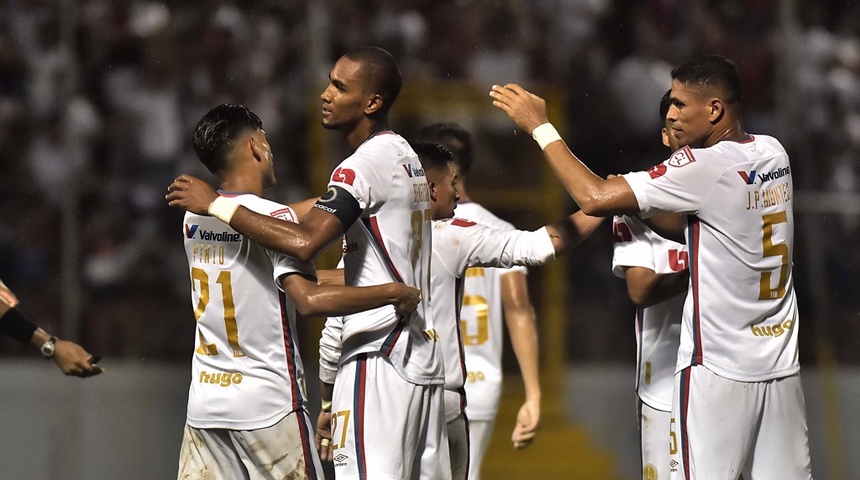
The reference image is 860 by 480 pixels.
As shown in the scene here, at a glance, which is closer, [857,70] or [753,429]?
[753,429]

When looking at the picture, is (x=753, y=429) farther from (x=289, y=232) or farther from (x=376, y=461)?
(x=289, y=232)

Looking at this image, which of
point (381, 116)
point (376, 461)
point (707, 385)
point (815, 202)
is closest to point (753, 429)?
point (707, 385)

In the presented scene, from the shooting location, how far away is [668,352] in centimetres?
462

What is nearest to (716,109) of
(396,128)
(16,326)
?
(16,326)

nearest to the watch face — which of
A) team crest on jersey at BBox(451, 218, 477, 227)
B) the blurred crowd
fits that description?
team crest on jersey at BBox(451, 218, 477, 227)

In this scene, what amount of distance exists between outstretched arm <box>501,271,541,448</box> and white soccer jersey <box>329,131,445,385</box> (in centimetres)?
144

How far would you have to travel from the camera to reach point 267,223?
3.77m

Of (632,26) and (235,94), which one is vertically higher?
(632,26)

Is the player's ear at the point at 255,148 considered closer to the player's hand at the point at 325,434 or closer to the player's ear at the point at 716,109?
the player's hand at the point at 325,434

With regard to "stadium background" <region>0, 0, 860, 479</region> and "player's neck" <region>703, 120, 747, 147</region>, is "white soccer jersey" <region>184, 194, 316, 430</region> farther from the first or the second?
"stadium background" <region>0, 0, 860, 479</region>

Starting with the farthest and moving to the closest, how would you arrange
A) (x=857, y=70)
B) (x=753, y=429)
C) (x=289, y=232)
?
(x=857, y=70)
(x=753, y=429)
(x=289, y=232)

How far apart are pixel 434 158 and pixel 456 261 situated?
0.41m

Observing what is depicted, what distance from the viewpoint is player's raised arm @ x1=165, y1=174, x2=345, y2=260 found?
3.68 metres

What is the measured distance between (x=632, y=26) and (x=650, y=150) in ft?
3.84
